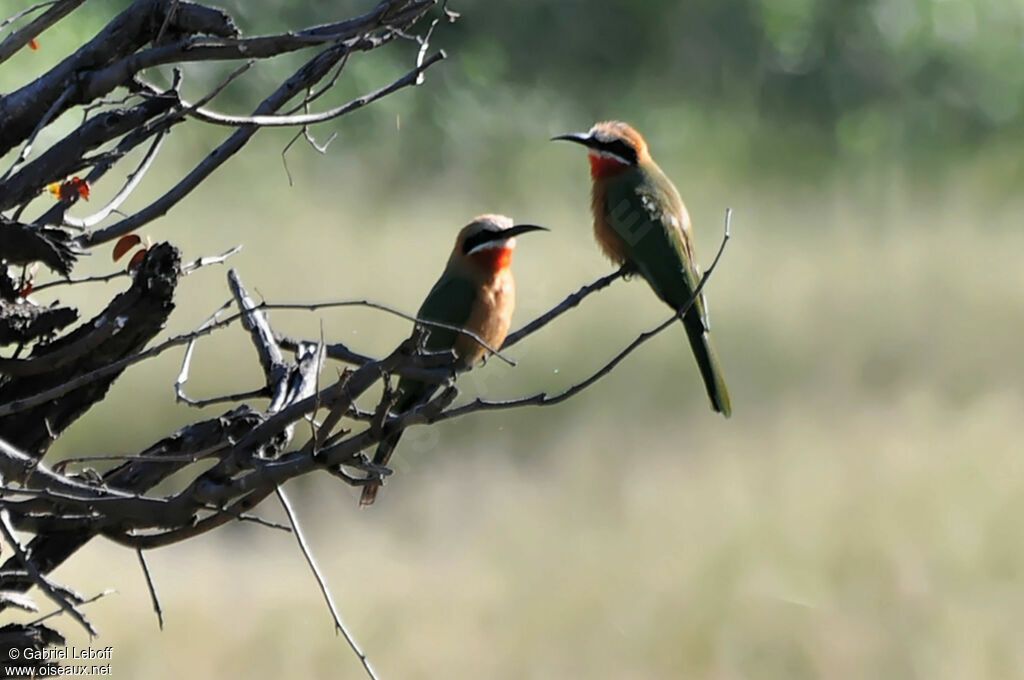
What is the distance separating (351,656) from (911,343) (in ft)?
15.2

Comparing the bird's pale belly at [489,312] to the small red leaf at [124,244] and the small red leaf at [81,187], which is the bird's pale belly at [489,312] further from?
the small red leaf at [81,187]

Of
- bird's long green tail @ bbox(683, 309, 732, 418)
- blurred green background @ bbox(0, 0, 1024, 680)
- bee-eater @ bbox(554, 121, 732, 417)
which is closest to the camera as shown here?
bird's long green tail @ bbox(683, 309, 732, 418)

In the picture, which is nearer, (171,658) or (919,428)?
(171,658)

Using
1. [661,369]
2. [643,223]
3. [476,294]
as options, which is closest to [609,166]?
[643,223]

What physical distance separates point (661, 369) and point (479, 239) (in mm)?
6017

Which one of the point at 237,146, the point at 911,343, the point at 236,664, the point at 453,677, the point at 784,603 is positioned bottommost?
the point at 911,343

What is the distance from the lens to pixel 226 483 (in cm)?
186

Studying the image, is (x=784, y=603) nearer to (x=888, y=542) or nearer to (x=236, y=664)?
(x=888, y=542)

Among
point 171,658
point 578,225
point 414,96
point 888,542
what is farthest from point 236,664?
A: point 414,96

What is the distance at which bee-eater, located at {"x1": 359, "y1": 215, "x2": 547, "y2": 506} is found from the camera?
3.48 m

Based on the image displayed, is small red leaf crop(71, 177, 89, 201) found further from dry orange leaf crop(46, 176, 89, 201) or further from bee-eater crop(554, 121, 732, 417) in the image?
bee-eater crop(554, 121, 732, 417)

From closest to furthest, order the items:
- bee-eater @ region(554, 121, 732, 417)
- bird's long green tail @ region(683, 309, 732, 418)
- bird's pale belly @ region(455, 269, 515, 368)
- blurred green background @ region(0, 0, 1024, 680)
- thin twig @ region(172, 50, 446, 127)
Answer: thin twig @ region(172, 50, 446, 127) → bird's pale belly @ region(455, 269, 515, 368) → bird's long green tail @ region(683, 309, 732, 418) → bee-eater @ region(554, 121, 732, 417) → blurred green background @ region(0, 0, 1024, 680)

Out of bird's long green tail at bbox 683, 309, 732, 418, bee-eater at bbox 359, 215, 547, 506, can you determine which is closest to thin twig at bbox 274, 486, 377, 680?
bee-eater at bbox 359, 215, 547, 506

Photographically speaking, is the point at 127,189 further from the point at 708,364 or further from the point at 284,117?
the point at 708,364
